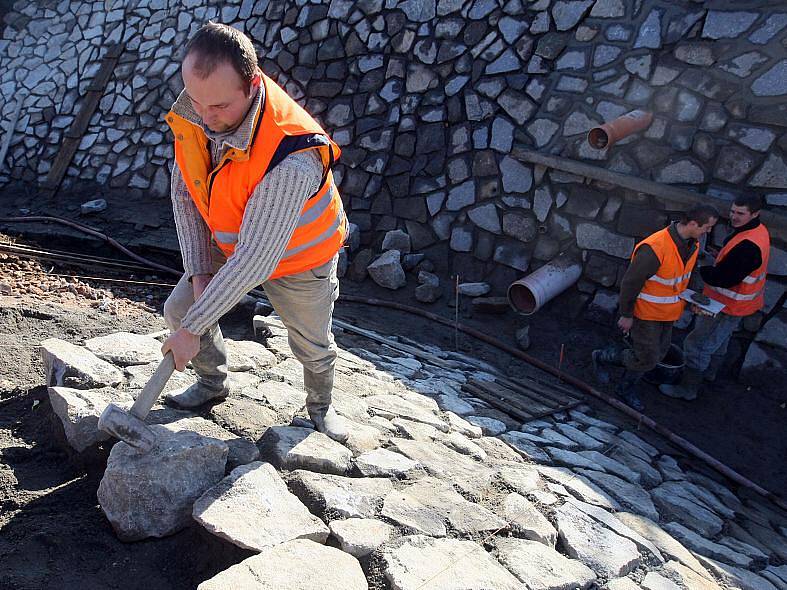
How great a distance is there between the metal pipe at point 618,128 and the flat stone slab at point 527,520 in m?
3.86

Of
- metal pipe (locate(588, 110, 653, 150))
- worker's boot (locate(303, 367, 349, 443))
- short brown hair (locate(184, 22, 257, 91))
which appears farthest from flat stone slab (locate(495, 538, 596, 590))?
metal pipe (locate(588, 110, 653, 150))

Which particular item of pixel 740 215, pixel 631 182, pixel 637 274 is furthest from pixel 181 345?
pixel 631 182

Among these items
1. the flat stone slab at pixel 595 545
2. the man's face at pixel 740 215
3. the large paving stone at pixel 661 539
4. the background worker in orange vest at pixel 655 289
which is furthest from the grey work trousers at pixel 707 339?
the flat stone slab at pixel 595 545

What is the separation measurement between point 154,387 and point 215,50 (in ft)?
4.32

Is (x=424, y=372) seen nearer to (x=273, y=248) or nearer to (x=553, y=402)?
(x=553, y=402)

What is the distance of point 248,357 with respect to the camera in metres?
4.34

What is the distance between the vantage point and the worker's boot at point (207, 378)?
131 inches

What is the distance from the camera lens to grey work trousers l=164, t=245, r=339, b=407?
121 inches

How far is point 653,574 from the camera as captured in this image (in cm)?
317

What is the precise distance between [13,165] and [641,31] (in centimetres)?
929

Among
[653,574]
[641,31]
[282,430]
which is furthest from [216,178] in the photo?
[641,31]

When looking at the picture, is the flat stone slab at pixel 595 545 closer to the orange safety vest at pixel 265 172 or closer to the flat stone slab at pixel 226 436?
the flat stone slab at pixel 226 436

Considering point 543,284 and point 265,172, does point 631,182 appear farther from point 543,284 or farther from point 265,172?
point 265,172

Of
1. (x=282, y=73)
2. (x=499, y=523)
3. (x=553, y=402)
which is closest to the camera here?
(x=499, y=523)
